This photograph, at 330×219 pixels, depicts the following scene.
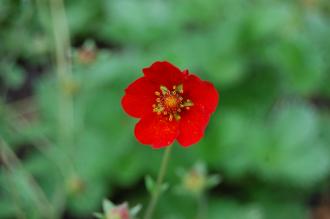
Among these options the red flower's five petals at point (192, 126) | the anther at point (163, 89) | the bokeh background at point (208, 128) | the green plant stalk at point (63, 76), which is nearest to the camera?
the red flower's five petals at point (192, 126)

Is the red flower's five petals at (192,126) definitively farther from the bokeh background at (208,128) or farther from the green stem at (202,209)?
the green stem at (202,209)

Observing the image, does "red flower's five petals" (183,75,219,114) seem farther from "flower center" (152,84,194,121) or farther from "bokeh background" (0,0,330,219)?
"bokeh background" (0,0,330,219)

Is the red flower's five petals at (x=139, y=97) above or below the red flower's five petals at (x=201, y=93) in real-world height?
above

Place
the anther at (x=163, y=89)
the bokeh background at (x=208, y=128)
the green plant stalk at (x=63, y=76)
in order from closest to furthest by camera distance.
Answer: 1. the anther at (x=163, y=89)
2. the green plant stalk at (x=63, y=76)
3. the bokeh background at (x=208, y=128)

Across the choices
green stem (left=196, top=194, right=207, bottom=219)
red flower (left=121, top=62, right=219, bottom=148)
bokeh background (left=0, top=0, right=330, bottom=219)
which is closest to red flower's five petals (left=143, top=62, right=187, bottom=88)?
red flower (left=121, top=62, right=219, bottom=148)

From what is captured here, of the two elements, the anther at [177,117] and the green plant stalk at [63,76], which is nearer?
the anther at [177,117]

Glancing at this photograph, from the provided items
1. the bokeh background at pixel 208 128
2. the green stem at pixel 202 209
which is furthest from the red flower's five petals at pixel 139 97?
the green stem at pixel 202 209
